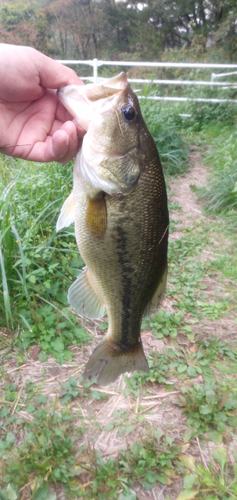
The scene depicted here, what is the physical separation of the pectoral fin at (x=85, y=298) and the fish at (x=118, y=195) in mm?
91

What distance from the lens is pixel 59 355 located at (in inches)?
102

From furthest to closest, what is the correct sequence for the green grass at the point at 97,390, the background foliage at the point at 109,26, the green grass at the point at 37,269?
the background foliage at the point at 109,26 → the green grass at the point at 37,269 → the green grass at the point at 97,390

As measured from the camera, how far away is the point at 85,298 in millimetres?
1617

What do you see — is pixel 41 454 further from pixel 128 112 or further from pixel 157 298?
pixel 128 112

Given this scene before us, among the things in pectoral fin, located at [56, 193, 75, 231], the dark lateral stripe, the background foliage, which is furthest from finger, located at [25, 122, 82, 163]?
the background foliage

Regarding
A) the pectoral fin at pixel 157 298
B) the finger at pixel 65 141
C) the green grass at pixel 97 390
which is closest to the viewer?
the finger at pixel 65 141

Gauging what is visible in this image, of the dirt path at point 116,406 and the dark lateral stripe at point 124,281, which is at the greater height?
the dark lateral stripe at point 124,281

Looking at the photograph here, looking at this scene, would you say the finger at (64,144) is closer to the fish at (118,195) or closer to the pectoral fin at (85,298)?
the fish at (118,195)

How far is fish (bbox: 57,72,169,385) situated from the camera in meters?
1.34

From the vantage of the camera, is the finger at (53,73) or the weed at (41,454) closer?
the finger at (53,73)

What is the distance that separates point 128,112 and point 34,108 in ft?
2.64

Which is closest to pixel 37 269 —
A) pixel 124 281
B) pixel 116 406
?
pixel 116 406

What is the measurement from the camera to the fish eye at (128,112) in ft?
4.40

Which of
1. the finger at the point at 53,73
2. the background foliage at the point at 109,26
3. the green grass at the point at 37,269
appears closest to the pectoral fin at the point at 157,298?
the finger at the point at 53,73
